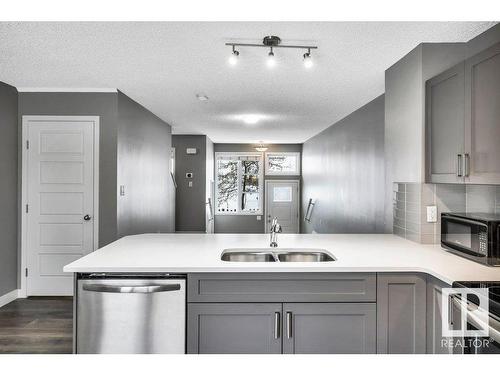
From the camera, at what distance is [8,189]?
13.0 ft

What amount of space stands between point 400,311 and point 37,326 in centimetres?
309

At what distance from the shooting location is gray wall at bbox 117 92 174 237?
429 cm

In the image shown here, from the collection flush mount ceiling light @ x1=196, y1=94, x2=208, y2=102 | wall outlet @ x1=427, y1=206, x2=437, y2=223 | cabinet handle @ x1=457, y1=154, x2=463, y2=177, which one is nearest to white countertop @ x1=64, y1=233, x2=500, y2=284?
wall outlet @ x1=427, y1=206, x2=437, y2=223

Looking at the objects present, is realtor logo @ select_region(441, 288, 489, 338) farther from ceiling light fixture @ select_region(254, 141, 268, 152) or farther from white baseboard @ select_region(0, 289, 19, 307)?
ceiling light fixture @ select_region(254, 141, 268, 152)

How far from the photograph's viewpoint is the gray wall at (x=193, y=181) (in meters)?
7.89

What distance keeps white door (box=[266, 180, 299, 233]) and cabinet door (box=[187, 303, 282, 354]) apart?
746cm

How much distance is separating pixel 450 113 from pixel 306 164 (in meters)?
6.48

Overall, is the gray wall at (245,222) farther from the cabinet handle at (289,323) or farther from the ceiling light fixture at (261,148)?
the cabinet handle at (289,323)

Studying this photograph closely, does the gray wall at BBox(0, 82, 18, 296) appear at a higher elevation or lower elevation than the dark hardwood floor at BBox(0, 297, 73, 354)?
higher

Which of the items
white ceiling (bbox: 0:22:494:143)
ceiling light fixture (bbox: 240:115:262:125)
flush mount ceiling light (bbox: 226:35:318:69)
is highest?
ceiling light fixture (bbox: 240:115:262:125)

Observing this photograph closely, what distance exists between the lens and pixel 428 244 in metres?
2.62

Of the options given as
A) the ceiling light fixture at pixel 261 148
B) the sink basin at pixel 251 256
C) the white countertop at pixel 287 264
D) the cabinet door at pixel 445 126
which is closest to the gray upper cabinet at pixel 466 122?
the cabinet door at pixel 445 126
